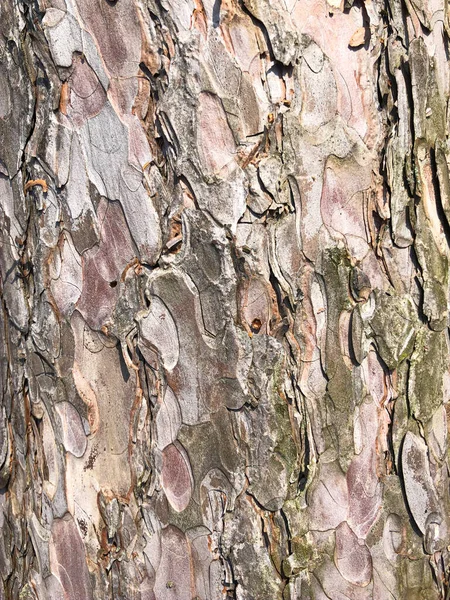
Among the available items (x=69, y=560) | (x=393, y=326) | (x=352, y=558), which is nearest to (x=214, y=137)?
(x=393, y=326)

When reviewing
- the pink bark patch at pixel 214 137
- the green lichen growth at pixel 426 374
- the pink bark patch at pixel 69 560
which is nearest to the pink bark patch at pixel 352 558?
the green lichen growth at pixel 426 374

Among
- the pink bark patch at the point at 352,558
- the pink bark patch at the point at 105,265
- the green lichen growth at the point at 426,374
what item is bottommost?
the pink bark patch at the point at 352,558

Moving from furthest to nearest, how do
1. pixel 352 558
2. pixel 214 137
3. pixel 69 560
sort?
pixel 69 560 → pixel 352 558 → pixel 214 137

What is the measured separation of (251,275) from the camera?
1017 mm

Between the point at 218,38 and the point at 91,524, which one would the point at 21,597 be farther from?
the point at 218,38

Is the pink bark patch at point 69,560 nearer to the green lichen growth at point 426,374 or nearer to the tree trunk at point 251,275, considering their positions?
the tree trunk at point 251,275

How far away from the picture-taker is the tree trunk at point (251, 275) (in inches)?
39.6

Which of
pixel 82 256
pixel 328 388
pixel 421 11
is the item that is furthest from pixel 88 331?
pixel 421 11

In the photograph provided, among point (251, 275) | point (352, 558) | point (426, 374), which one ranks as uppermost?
point (251, 275)

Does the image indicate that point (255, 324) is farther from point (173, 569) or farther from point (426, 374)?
point (173, 569)

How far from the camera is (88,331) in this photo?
3.77ft

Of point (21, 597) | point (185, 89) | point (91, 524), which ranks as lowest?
point (21, 597)

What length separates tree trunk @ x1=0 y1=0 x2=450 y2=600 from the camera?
1.00 meters

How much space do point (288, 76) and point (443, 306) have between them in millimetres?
407
